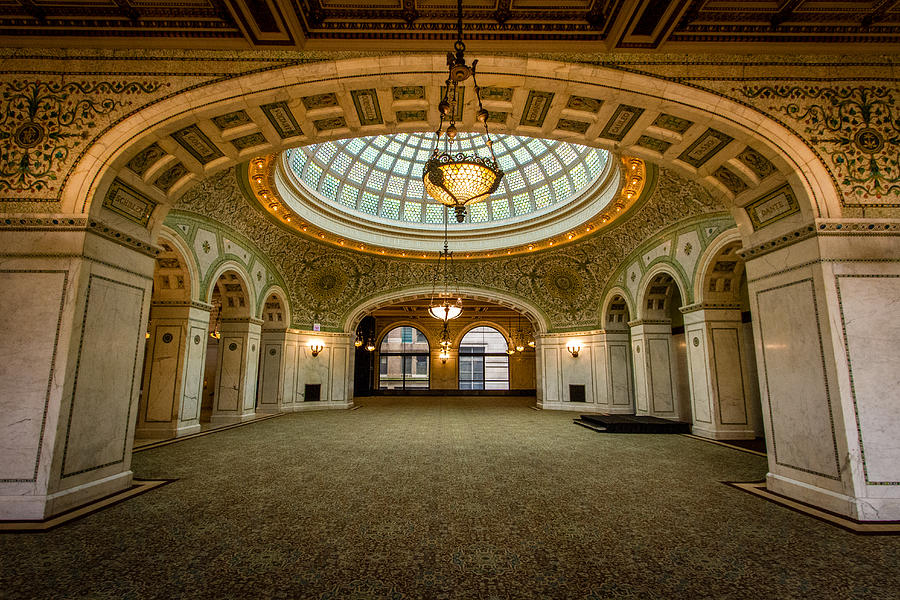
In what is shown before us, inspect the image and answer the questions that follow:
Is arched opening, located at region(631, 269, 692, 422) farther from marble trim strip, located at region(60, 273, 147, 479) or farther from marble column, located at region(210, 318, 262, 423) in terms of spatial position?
marble column, located at region(210, 318, 262, 423)

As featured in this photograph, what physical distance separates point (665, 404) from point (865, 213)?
24.6 ft

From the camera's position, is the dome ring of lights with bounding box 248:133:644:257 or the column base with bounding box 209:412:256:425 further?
the dome ring of lights with bounding box 248:133:644:257

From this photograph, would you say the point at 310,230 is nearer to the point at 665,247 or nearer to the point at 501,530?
the point at 665,247

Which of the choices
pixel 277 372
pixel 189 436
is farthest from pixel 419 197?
pixel 189 436

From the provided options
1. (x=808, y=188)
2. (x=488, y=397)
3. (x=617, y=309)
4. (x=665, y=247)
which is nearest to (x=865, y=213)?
(x=808, y=188)

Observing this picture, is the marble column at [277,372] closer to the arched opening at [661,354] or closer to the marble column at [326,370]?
the marble column at [326,370]

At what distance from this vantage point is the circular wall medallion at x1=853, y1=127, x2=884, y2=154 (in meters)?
4.03

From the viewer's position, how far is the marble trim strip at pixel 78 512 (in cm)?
321

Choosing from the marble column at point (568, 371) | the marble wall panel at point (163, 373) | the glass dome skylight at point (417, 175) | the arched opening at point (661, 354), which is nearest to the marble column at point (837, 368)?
the arched opening at point (661, 354)

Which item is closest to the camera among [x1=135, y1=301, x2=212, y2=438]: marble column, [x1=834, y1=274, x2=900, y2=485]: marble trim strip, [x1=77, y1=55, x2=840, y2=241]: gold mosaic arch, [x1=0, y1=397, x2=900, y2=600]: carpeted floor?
[x1=0, y1=397, x2=900, y2=600]: carpeted floor

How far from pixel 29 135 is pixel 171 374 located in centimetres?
520

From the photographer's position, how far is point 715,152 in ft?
15.2

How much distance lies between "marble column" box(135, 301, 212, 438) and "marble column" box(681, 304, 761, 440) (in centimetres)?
1052

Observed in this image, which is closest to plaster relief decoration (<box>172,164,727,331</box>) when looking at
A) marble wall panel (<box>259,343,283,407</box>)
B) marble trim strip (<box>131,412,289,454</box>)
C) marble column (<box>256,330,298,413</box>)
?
marble column (<box>256,330,298,413</box>)
